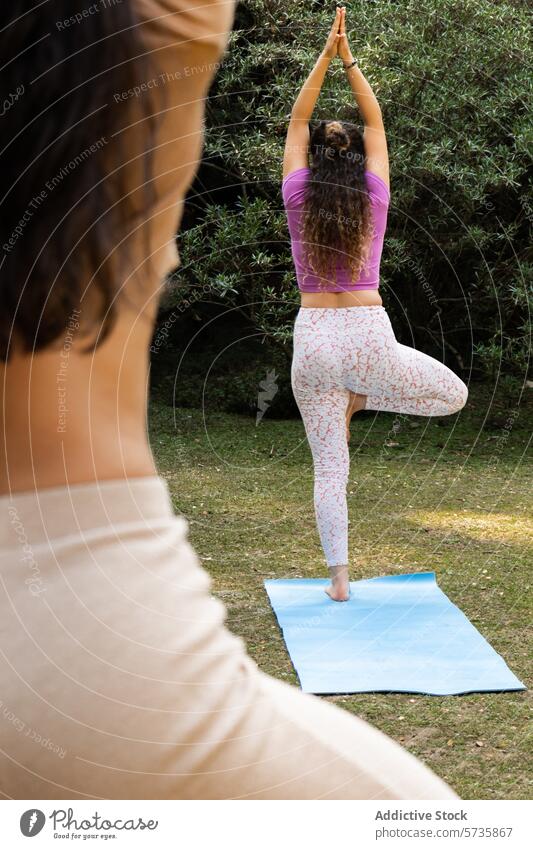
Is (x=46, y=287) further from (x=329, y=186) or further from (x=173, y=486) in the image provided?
(x=173, y=486)

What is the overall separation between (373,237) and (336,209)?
0.12m

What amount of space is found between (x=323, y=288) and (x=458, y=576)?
3.46 ft

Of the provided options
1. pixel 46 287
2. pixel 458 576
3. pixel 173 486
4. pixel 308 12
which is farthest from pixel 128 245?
pixel 308 12

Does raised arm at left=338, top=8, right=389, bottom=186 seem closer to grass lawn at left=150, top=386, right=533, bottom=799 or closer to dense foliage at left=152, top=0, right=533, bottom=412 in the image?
grass lawn at left=150, top=386, right=533, bottom=799

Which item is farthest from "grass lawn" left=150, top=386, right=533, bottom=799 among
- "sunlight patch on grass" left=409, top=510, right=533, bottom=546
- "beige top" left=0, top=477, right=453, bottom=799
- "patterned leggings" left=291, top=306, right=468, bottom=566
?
"beige top" left=0, top=477, right=453, bottom=799

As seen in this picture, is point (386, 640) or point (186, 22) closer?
point (186, 22)

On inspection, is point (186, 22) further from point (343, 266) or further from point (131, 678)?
point (343, 266)

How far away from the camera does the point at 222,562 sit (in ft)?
11.6

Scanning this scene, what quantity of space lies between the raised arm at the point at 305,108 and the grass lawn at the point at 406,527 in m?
1.25

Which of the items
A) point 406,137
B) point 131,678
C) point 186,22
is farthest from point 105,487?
point 406,137

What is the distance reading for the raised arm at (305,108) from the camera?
2744mm

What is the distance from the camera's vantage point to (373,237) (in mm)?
2943

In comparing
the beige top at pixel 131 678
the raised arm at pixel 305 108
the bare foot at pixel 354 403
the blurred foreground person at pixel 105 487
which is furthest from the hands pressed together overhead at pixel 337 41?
the beige top at pixel 131 678

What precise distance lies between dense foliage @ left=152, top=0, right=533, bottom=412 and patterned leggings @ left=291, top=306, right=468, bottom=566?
1.37m
